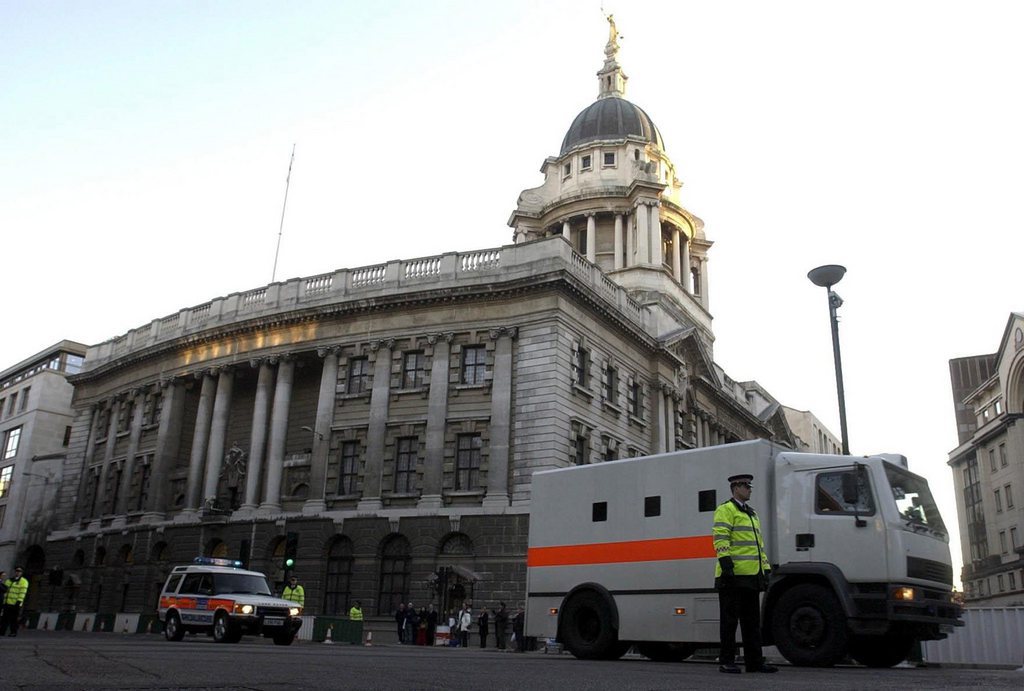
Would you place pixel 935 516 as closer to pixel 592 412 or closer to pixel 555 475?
pixel 555 475

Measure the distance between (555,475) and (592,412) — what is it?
19699 millimetres

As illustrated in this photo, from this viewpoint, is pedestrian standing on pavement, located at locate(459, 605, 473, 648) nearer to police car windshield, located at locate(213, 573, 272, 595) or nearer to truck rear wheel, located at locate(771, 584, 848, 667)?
police car windshield, located at locate(213, 573, 272, 595)

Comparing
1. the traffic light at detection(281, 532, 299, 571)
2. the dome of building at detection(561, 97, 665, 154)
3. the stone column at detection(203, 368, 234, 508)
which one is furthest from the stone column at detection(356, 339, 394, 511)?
the dome of building at detection(561, 97, 665, 154)

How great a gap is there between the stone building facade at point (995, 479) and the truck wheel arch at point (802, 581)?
51461mm

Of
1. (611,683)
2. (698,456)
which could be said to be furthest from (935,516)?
(611,683)

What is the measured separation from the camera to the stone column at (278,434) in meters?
38.4

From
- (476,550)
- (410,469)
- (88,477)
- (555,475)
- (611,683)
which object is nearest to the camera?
(611,683)

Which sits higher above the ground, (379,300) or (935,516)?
(379,300)

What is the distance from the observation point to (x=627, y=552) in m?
15.6

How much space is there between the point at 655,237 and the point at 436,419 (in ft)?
76.9

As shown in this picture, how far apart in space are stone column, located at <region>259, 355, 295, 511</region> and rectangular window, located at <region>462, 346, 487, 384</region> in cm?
874

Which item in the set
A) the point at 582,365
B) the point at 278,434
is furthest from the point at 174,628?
the point at 582,365

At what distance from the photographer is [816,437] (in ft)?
277

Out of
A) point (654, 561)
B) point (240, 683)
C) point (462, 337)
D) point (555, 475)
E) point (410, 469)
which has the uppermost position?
point (462, 337)
